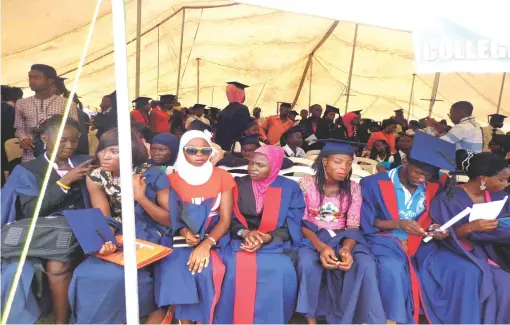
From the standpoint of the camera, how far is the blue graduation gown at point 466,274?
267cm

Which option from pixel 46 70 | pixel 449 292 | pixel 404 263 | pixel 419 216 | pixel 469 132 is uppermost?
pixel 46 70

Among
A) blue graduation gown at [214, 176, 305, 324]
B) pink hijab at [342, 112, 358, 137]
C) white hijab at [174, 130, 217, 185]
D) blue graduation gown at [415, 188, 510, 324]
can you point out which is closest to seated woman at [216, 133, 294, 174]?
white hijab at [174, 130, 217, 185]

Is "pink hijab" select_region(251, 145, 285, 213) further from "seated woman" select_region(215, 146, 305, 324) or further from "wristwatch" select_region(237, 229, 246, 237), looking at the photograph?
"wristwatch" select_region(237, 229, 246, 237)

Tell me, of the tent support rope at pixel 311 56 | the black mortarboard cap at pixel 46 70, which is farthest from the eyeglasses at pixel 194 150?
the tent support rope at pixel 311 56

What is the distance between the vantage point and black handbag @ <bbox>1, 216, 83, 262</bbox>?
246 cm

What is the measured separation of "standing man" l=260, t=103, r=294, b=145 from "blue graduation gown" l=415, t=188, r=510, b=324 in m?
4.59

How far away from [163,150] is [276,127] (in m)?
4.13

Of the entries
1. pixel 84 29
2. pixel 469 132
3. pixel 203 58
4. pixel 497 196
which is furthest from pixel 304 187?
pixel 203 58

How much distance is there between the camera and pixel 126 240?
198 cm

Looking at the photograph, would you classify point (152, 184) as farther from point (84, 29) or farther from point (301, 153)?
point (84, 29)

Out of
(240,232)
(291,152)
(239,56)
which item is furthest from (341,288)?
(239,56)

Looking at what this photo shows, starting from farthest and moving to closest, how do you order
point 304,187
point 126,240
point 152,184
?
point 304,187
point 152,184
point 126,240

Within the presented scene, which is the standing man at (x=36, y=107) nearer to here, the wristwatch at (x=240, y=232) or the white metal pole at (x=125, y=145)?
the wristwatch at (x=240, y=232)

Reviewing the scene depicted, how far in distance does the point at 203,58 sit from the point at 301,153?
5694mm
